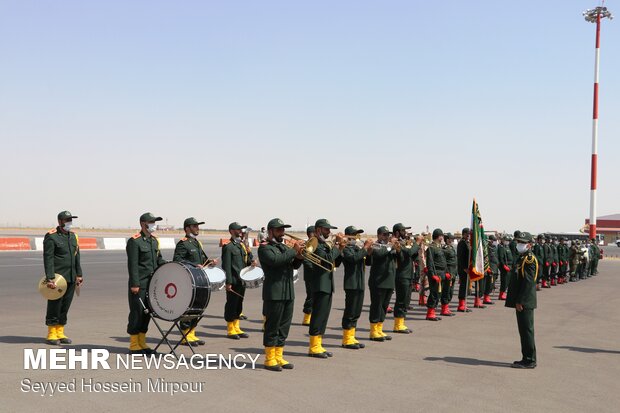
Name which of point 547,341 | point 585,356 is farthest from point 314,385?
point 547,341

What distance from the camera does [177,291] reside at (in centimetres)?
889

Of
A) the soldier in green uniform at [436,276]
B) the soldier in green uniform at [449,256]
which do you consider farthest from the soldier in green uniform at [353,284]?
the soldier in green uniform at [449,256]

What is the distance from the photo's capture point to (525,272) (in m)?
9.50

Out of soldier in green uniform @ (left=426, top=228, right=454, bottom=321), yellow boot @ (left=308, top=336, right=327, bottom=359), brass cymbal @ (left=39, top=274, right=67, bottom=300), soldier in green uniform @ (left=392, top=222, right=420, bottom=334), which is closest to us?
yellow boot @ (left=308, top=336, right=327, bottom=359)

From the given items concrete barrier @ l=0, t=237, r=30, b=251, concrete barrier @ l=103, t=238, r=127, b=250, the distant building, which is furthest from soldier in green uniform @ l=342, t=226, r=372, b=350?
the distant building

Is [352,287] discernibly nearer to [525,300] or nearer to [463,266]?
[525,300]

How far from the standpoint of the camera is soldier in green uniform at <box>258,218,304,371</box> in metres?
8.67

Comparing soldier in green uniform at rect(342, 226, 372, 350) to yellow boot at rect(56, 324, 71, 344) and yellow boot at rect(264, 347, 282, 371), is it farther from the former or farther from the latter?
yellow boot at rect(56, 324, 71, 344)

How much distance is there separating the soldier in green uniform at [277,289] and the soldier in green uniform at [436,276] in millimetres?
6444

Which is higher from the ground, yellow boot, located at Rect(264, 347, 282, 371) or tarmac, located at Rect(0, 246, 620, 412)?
yellow boot, located at Rect(264, 347, 282, 371)

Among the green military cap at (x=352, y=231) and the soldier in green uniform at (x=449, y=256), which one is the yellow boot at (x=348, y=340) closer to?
the green military cap at (x=352, y=231)

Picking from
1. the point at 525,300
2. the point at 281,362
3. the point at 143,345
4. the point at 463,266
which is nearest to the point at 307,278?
the point at 281,362

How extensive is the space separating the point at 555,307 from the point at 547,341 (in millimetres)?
6457

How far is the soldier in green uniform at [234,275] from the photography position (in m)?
11.4
